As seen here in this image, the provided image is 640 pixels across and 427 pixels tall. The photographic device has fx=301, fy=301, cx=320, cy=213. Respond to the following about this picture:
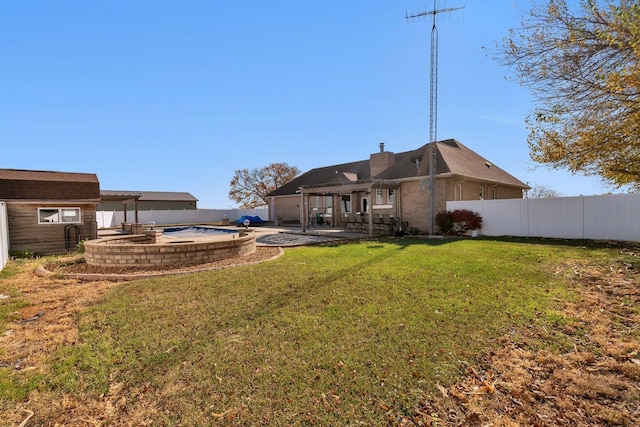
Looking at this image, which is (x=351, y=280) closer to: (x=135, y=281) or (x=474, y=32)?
(x=135, y=281)

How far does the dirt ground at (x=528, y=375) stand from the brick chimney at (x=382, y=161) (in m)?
18.1

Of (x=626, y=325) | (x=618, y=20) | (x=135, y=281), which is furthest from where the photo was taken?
(x=135, y=281)

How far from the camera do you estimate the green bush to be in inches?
615

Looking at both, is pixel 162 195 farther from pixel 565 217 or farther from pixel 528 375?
pixel 528 375

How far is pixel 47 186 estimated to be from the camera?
48.0 feet

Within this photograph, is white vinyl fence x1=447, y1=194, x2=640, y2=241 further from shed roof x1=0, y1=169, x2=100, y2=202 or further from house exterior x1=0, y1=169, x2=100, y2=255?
shed roof x1=0, y1=169, x2=100, y2=202

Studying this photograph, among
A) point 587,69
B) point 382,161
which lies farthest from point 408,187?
point 587,69

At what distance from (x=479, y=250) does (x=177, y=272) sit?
31.5ft

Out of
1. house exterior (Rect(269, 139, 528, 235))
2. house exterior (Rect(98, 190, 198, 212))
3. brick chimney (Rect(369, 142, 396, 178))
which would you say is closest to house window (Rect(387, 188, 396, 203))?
house exterior (Rect(269, 139, 528, 235))

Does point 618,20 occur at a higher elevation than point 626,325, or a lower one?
higher

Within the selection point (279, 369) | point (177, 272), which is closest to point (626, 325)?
point (279, 369)

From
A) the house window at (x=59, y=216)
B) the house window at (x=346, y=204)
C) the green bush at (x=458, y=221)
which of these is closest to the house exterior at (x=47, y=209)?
the house window at (x=59, y=216)

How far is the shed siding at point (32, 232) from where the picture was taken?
13.4 meters

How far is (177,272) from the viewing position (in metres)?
7.61
